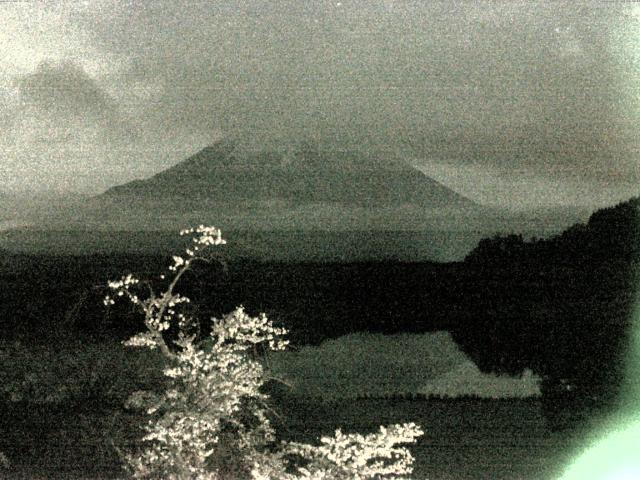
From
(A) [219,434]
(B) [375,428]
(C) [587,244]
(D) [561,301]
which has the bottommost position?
(B) [375,428]

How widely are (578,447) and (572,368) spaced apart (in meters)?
0.82

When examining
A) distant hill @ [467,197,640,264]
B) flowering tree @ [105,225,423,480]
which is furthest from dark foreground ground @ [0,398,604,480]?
distant hill @ [467,197,640,264]

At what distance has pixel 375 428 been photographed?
17.5 feet

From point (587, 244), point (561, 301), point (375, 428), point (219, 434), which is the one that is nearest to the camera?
point (219, 434)

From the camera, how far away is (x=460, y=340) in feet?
20.3

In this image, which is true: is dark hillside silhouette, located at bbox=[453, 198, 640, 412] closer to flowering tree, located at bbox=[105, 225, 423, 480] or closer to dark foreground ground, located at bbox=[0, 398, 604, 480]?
dark foreground ground, located at bbox=[0, 398, 604, 480]

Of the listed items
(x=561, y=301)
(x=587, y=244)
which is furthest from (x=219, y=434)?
(x=587, y=244)

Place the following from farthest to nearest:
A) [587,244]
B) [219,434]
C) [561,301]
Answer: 1. [587,244]
2. [561,301]
3. [219,434]

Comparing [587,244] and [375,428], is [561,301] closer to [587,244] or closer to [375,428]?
[587,244]

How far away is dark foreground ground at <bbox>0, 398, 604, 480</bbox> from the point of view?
4781 mm

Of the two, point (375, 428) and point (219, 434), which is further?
point (375, 428)

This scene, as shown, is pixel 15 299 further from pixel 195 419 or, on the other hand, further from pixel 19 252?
pixel 195 419

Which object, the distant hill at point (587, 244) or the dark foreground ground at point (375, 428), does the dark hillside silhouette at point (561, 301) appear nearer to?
the distant hill at point (587, 244)

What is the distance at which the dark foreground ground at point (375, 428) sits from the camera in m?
4.78
